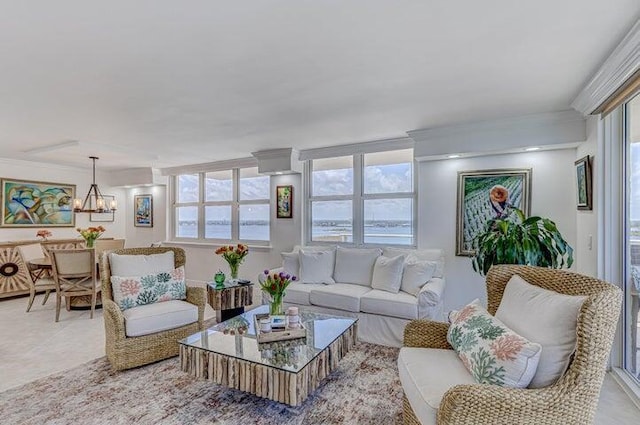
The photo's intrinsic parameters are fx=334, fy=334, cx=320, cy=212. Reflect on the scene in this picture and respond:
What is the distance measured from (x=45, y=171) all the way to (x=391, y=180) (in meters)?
6.06

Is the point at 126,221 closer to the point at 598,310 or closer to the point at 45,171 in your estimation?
the point at 45,171

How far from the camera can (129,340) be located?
2729mm

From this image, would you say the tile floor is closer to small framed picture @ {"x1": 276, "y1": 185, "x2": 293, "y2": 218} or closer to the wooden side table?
the wooden side table

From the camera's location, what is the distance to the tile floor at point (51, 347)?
2.24 meters

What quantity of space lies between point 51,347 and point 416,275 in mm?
3715

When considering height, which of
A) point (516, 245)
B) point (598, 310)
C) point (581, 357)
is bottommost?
point (581, 357)

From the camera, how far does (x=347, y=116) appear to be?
333cm

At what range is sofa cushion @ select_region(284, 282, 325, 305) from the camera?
3805 millimetres

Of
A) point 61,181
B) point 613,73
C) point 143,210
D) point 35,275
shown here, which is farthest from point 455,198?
point 61,181

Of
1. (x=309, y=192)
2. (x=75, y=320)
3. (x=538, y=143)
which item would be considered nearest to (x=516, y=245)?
(x=538, y=143)

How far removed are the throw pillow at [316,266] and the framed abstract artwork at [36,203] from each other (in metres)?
4.90

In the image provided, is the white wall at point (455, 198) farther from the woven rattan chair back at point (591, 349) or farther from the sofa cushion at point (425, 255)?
the woven rattan chair back at point (591, 349)

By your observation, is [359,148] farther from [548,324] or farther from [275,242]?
[548,324]

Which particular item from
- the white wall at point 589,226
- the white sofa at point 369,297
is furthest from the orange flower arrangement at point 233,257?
the white wall at point 589,226
